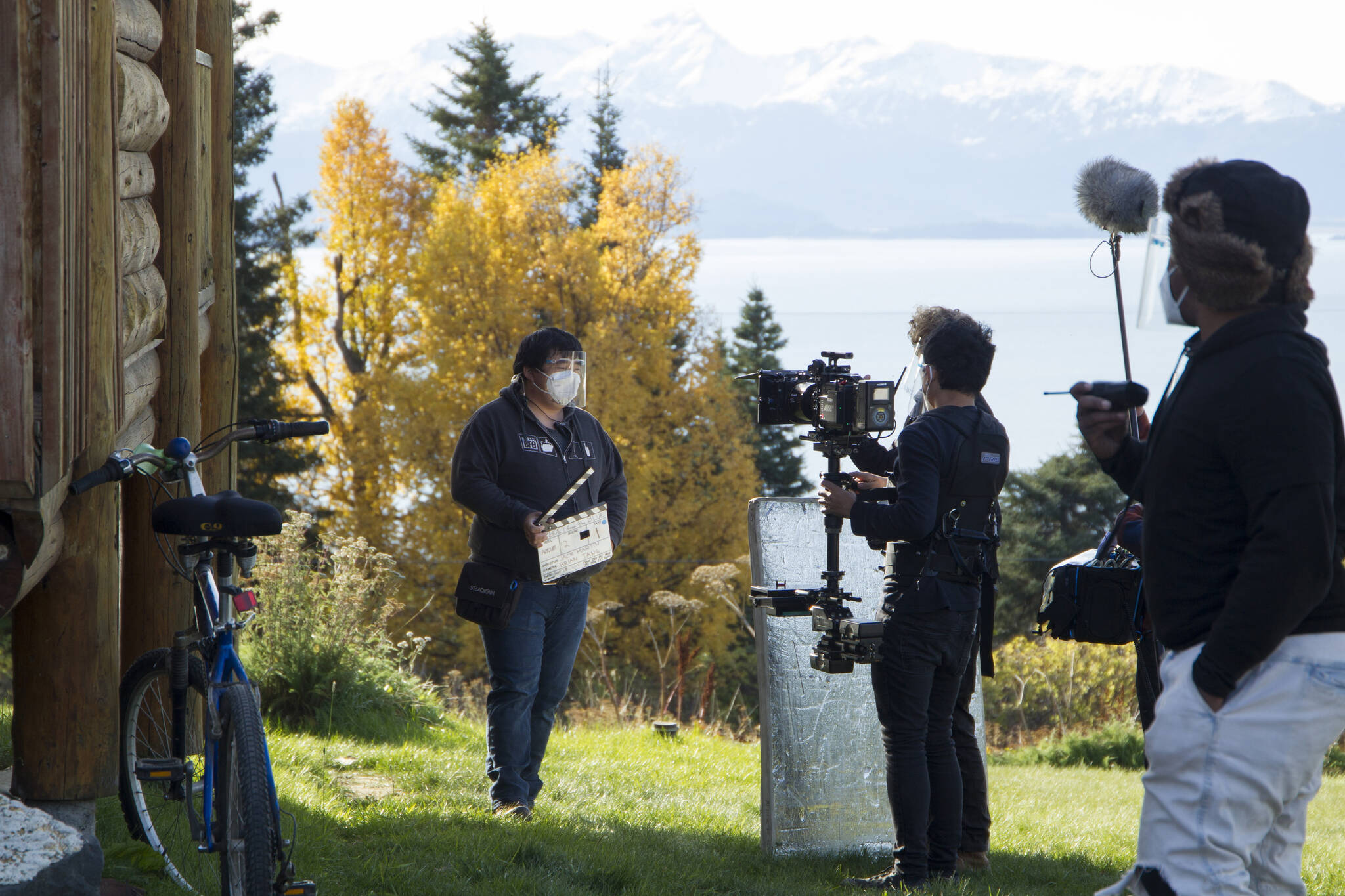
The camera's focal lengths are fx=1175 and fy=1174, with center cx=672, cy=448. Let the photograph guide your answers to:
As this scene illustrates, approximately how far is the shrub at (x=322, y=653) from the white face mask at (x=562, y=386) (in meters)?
2.42

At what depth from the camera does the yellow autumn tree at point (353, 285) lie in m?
31.0

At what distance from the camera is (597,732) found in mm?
7484

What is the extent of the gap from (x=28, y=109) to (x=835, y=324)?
105 feet

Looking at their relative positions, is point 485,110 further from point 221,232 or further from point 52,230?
point 52,230

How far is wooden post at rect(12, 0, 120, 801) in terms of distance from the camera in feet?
10.6

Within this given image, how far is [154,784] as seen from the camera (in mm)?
3455

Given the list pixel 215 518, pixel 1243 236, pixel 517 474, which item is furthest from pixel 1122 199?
pixel 215 518

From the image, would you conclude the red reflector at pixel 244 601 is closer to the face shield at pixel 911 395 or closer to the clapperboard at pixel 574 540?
the clapperboard at pixel 574 540

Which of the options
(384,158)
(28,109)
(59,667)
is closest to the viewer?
(28,109)

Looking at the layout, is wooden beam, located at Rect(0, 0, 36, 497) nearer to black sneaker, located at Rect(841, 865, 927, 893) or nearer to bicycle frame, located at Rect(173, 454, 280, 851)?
bicycle frame, located at Rect(173, 454, 280, 851)

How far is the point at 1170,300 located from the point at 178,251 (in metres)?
3.67

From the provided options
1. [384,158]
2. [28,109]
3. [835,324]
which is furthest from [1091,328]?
[28,109]

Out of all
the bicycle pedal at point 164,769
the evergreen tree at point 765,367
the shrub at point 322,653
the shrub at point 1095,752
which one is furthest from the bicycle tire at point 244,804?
the evergreen tree at point 765,367

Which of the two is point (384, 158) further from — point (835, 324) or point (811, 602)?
point (811, 602)
